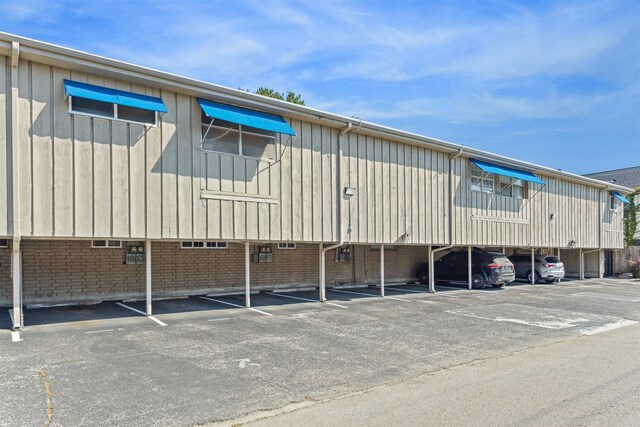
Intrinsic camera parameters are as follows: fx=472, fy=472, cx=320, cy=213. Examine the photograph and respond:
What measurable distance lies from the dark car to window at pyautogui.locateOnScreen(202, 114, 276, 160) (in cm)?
1077

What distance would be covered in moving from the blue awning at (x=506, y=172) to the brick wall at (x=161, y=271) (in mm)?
5564

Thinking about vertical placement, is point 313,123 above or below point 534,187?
above

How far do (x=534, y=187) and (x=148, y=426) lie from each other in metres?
20.7

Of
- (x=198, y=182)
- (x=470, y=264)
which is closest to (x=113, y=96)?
(x=198, y=182)

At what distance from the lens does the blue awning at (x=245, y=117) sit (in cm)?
1103

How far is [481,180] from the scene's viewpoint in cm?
1884

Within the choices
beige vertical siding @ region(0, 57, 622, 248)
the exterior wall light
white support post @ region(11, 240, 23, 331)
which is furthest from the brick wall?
the exterior wall light

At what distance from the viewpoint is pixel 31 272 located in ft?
38.2

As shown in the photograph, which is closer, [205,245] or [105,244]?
[105,244]

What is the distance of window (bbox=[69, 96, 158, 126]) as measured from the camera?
9.63m

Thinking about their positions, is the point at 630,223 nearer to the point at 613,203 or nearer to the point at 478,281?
the point at 613,203

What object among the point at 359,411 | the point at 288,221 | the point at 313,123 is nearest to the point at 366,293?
the point at 288,221

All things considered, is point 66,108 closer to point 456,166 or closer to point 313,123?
point 313,123

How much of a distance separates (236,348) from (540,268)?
735 inches
